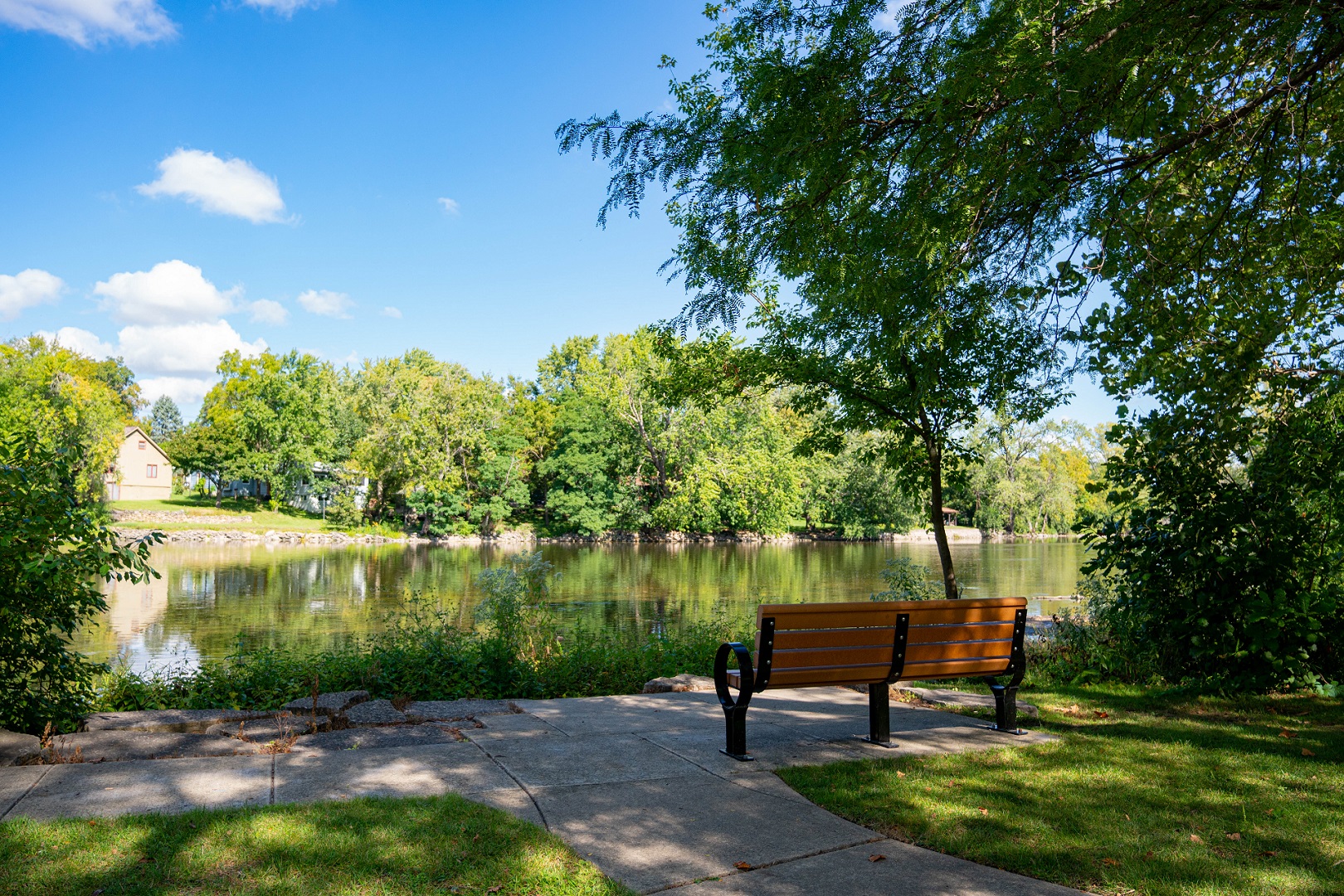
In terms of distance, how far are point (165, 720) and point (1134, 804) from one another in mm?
5569

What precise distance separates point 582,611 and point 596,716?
1076cm

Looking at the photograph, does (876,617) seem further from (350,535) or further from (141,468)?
(141,468)

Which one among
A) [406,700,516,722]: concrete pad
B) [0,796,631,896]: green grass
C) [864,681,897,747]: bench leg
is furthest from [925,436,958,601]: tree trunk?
[0,796,631,896]: green grass

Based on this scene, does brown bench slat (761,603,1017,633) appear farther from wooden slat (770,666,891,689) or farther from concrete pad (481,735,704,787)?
concrete pad (481,735,704,787)

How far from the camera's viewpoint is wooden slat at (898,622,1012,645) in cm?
537

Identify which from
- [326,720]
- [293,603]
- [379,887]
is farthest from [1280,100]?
[293,603]

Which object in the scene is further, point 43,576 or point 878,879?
point 43,576

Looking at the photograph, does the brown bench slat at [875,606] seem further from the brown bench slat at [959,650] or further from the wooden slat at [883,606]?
the brown bench slat at [959,650]

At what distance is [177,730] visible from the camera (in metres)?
5.16

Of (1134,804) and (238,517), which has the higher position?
(1134,804)

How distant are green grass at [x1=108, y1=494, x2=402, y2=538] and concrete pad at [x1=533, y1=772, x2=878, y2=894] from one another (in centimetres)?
4351

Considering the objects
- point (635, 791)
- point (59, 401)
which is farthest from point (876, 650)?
point (59, 401)

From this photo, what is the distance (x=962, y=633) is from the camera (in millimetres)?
5523

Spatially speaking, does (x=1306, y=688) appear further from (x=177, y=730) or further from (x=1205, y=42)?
(x=177, y=730)
